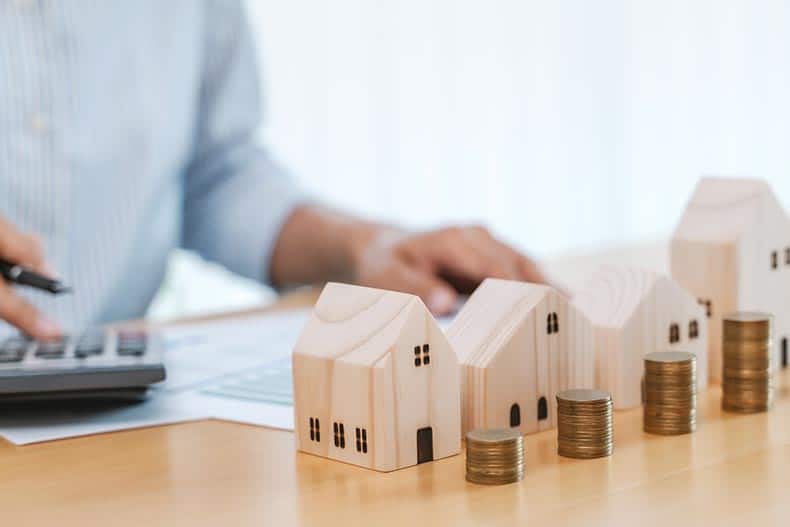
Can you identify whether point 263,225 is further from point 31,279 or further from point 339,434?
point 339,434

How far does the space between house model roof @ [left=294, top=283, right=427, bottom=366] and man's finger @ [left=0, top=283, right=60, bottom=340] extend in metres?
0.36

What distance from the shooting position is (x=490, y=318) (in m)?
0.73

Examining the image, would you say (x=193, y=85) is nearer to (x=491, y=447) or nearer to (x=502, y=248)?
(x=502, y=248)

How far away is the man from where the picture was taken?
135cm

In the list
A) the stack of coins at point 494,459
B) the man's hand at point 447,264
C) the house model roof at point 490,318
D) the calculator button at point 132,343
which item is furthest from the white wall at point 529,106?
the stack of coins at point 494,459

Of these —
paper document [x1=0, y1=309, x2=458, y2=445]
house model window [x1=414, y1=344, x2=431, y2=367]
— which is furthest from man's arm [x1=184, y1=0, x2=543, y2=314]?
house model window [x1=414, y1=344, x2=431, y2=367]

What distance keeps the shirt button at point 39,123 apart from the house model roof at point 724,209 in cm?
80

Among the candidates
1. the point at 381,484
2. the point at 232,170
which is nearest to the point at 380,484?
the point at 381,484

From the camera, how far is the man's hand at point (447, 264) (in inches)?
49.0

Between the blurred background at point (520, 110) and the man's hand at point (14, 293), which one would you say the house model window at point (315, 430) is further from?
the blurred background at point (520, 110)

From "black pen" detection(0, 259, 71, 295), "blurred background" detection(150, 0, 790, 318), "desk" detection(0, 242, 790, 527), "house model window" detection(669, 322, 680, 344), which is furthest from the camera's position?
"blurred background" detection(150, 0, 790, 318)

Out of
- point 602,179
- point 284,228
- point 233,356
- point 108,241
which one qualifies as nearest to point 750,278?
point 233,356

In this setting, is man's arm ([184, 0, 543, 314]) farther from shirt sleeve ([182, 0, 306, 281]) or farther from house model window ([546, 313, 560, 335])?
house model window ([546, 313, 560, 335])

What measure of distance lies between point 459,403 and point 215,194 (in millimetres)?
956
